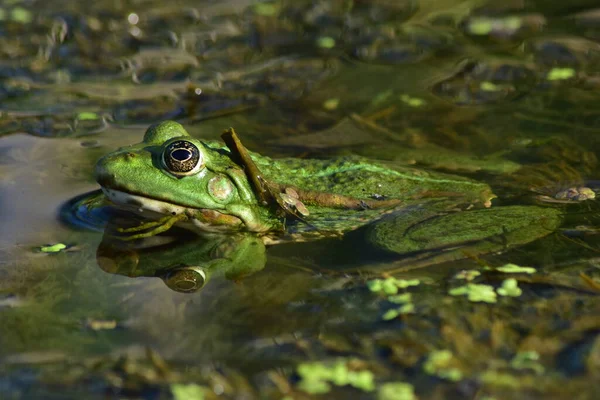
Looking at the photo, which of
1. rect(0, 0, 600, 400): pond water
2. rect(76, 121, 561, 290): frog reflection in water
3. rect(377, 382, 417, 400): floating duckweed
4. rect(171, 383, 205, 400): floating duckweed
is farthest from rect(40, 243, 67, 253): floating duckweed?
rect(377, 382, 417, 400): floating duckweed

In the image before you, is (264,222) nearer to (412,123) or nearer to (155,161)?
(155,161)

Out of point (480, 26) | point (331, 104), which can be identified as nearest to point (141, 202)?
point (331, 104)

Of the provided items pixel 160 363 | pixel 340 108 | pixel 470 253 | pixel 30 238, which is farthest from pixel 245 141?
pixel 160 363

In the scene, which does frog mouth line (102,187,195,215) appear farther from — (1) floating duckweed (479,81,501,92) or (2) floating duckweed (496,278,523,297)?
(1) floating duckweed (479,81,501,92)

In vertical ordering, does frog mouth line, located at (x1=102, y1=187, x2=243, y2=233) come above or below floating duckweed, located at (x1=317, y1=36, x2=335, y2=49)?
below

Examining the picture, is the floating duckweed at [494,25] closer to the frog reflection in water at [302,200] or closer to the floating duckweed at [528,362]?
the frog reflection in water at [302,200]

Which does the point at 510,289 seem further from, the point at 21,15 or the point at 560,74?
the point at 21,15
